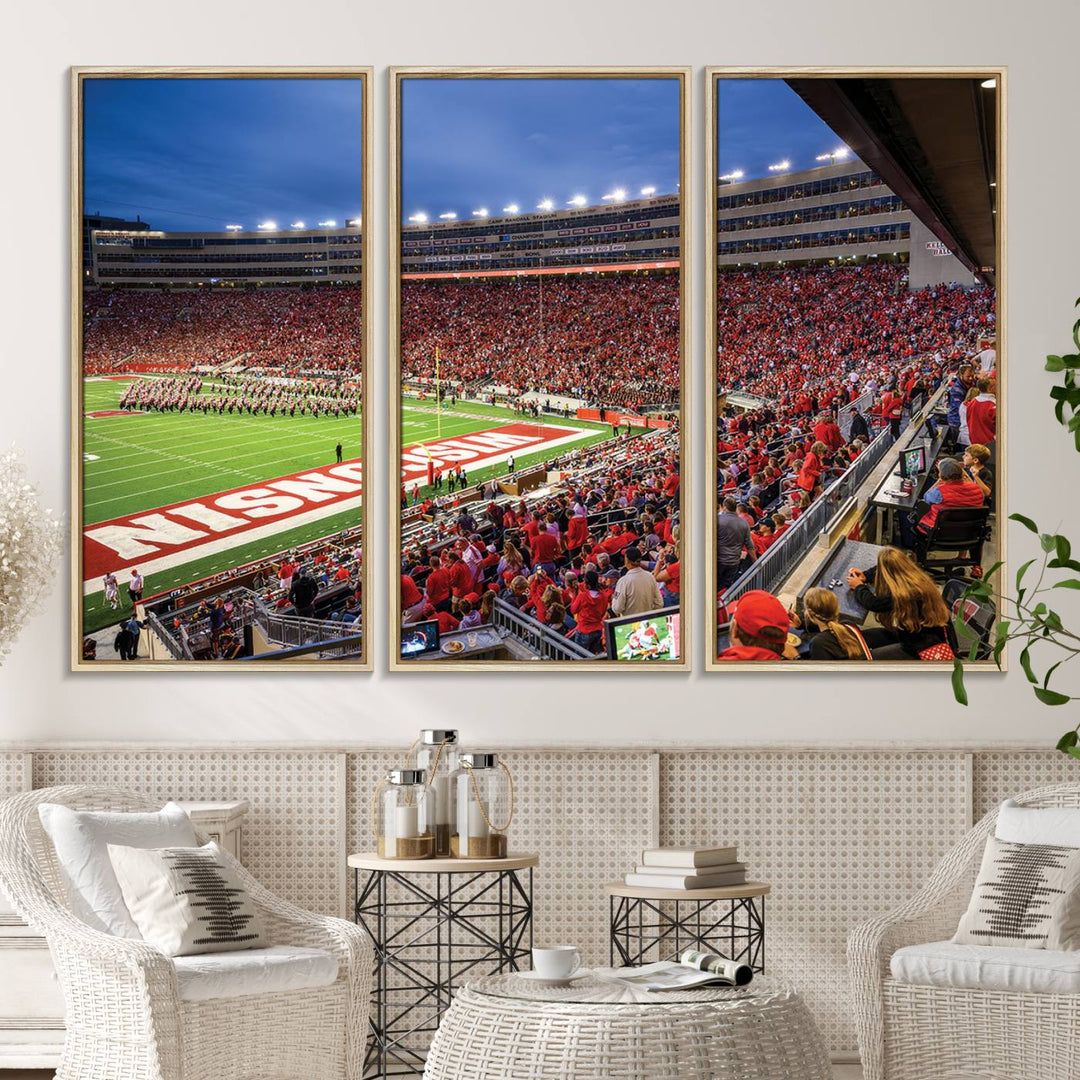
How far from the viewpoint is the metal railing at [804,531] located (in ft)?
14.6

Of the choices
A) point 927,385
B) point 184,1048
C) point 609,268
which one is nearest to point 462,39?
point 609,268

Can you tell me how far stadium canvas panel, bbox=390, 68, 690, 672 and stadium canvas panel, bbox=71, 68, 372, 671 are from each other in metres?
0.18

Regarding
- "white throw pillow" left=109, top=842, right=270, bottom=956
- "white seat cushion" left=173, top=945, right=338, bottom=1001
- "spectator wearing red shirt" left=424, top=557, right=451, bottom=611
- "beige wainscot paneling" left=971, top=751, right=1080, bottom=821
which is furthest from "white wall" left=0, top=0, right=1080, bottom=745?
"white seat cushion" left=173, top=945, right=338, bottom=1001

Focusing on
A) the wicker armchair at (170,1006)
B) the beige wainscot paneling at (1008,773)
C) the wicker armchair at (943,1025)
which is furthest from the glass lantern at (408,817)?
the beige wainscot paneling at (1008,773)

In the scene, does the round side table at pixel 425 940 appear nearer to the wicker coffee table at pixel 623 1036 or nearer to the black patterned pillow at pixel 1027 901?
the black patterned pillow at pixel 1027 901

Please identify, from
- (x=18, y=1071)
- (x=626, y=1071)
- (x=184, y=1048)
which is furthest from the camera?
(x=18, y=1071)

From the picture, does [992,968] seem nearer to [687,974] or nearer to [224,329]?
[687,974]

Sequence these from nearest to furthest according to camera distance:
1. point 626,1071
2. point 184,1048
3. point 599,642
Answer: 1. point 626,1071
2. point 184,1048
3. point 599,642

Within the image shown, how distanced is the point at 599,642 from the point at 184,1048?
1842 millimetres

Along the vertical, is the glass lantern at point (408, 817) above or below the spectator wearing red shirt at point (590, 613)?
below

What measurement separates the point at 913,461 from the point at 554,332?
1.30 m

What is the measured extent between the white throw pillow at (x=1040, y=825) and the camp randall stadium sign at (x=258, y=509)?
6.01 feet

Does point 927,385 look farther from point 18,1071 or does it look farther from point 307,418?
point 18,1071

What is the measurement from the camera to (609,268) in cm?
445
